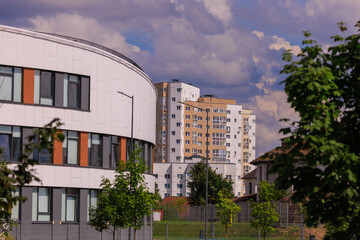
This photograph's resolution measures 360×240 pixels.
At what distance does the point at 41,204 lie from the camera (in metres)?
40.9

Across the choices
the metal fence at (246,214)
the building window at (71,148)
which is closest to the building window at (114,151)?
the building window at (71,148)

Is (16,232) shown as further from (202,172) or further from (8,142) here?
(202,172)

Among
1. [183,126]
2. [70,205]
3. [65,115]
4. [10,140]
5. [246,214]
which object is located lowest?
[246,214]

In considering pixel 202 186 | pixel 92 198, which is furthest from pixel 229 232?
pixel 202 186

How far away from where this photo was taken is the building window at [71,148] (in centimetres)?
4231

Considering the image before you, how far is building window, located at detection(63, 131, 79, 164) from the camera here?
4231 cm

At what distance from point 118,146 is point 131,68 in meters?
5.59

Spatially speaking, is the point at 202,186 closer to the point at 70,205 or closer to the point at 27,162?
the point at 70,205

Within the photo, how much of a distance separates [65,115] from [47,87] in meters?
2.07

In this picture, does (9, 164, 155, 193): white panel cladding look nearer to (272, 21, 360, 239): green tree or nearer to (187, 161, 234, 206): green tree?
(272, 21, 360, 239): green tree

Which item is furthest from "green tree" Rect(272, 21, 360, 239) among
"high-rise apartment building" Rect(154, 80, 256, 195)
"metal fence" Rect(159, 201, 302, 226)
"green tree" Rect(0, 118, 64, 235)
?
"high-rise apartment building" Rect(154, 80, 256, 195)

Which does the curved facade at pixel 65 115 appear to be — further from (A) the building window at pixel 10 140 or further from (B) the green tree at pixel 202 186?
(B) the green tree at pixel 202 186

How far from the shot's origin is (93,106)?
1730 inches

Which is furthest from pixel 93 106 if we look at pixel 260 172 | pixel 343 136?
pixel 260 172
